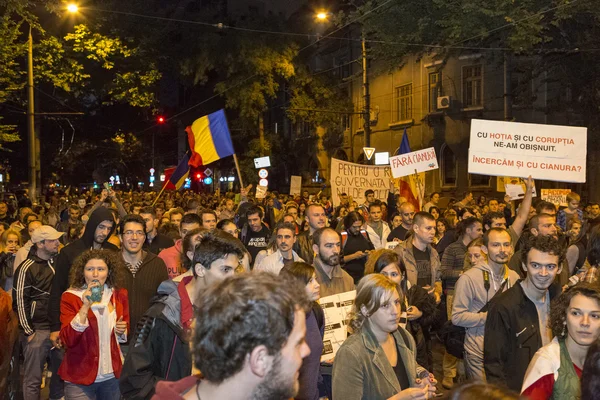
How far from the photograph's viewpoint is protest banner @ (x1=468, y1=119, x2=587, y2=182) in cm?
841

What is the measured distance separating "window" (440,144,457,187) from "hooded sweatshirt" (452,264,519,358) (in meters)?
23.3

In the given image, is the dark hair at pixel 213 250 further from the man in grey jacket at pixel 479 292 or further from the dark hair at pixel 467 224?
the dark hair at pixel 467 224

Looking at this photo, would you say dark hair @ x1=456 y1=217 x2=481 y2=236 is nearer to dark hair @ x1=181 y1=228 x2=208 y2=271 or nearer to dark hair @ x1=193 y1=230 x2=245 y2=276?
dark hair @ x1=181 y1=228 x2=208 y2=271

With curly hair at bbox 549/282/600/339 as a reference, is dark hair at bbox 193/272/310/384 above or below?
above

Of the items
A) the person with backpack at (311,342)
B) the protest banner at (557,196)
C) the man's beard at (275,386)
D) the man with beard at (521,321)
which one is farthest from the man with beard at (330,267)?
the protest banner at (557,196)

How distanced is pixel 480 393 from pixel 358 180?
Result: 14.2 m

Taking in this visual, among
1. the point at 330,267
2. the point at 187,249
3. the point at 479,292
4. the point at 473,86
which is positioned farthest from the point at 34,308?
the point at 473,86

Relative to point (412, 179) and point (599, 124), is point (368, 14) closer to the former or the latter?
point (412, 179)

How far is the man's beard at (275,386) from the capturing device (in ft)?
6.74

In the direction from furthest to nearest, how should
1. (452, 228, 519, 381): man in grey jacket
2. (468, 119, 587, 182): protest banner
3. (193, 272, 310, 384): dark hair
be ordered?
1. (468, 119, 587, 182): protest banner
2. (452, 228, 519, 381): man in grey jacket
3. (193, 272, 310, 384): dark hair

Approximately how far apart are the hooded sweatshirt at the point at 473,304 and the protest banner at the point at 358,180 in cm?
994

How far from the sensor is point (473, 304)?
5.59m

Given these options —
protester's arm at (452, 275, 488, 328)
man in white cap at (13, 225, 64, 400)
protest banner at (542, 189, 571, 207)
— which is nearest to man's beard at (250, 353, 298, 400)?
protester's arm at (452, 275, 488, 328)

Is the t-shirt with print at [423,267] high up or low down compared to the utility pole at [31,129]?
down
